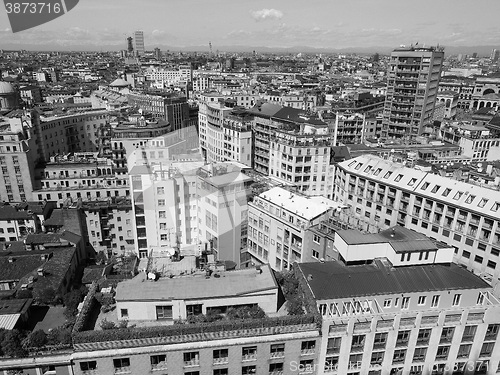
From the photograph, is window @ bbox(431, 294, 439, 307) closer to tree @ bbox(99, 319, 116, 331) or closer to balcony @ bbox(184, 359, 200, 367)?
balcony @ bbox(184, 359, 200, 367)

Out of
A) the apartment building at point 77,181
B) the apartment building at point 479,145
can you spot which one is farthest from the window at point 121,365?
the apartment building at point 479,145

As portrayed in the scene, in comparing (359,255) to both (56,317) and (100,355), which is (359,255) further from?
(56,317)

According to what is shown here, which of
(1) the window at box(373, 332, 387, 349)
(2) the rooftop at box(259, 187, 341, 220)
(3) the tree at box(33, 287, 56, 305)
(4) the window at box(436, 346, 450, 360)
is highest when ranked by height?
(2) the rooftop at box(259, 187, 341, 220)

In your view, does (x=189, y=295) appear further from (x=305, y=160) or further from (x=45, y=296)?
(x=305, y=160)

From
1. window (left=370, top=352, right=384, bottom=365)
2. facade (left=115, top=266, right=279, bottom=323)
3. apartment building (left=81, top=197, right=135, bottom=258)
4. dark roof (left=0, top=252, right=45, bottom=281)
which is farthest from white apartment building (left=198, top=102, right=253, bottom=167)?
window (left=370, top=352, right=384, bottom=365)

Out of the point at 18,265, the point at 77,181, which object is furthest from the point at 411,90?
the point at 18,265

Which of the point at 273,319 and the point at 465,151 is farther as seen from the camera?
the point at 465,151

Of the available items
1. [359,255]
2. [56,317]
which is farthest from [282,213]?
[56,317]

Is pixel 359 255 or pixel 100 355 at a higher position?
pixel 359 255
